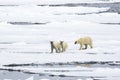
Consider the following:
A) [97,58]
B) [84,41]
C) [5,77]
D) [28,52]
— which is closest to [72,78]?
[5,77]

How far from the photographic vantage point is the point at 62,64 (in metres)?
10.2

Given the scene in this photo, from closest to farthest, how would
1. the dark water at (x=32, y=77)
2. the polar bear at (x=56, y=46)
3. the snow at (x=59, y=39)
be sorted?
the dark water at (x=32, y=77) → the snow at (x=59, y=39) → the polar bear at (x=56, y=46)

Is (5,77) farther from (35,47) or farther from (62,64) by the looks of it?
(35,47)

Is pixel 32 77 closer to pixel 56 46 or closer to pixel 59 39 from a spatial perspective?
pixel 56 46

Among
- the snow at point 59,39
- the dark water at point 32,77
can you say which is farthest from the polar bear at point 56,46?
the dark water at point 32,77

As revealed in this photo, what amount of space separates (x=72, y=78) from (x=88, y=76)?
1.03ft

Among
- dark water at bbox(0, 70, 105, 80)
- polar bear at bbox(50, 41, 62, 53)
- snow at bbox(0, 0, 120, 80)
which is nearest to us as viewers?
dark water at bbox(0, 70, 105, 80)

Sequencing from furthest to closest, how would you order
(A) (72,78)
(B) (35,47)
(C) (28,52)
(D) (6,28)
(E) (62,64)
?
1. (D) (6,28)
2. (B) (35,47)
3. (C) (28,52)
4. (E) (62,64)
5. (A) (72,78)

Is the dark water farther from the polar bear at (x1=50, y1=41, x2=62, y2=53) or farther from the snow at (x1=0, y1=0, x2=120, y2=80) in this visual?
the polar bear at (x1=50, y1=41, x2=62, y2=53)

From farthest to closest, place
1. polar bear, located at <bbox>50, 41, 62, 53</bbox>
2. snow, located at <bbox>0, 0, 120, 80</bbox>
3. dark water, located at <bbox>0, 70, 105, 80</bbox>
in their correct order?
polar bear, located at <bbox>50, 41, 62, 53</bbox> < snow, located at <bbox>0, 0, 120, 80</bbox> < dark water, located at <bbox>0, 70, 105, 80</bbox>

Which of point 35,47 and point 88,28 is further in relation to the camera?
point 88,28

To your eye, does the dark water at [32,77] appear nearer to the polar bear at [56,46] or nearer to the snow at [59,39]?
the snow at [59,39]

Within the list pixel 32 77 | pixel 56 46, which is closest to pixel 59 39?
pixel 56 46

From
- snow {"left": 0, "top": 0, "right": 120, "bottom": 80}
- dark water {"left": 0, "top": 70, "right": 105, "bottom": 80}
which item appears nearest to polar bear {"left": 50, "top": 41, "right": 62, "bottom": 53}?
snow {"left": 0, "top": 0, "right": 120, "bottom": 80}
